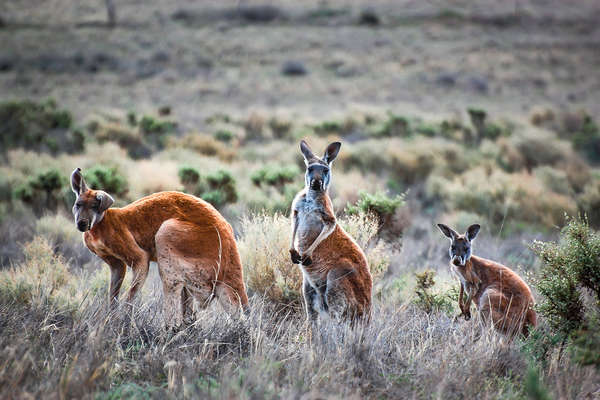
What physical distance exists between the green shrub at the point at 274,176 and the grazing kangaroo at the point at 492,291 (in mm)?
7240

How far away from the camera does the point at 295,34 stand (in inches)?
2272

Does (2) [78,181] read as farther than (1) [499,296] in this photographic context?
No

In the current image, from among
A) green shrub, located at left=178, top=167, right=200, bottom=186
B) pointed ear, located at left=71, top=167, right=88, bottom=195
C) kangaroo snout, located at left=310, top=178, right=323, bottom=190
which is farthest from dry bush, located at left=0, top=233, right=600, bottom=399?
green shrub, located at left=178, top=167, right=200, bottom=186

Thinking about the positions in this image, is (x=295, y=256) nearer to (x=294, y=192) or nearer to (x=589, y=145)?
(x=294, y=192)

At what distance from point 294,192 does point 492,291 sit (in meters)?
6.28

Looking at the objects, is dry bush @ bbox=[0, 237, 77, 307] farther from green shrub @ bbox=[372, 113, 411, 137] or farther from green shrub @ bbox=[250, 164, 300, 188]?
green shrub @ bbox=[372, 113, 411, 137]

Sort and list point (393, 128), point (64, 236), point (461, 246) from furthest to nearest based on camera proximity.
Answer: point (393, 128) < point (64, 236) < point (461, 246)

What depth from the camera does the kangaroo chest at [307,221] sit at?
495 cm

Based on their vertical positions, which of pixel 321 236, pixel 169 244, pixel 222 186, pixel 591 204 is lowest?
pixel 591 204

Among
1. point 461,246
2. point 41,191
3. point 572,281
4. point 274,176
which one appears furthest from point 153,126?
point 572,281

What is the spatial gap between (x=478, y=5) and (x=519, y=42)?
22.7 metres

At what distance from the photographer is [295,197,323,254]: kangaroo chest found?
495 centimetres

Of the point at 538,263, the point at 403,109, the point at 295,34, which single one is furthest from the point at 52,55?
the point at 538,263

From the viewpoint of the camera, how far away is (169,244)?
4.32 m
